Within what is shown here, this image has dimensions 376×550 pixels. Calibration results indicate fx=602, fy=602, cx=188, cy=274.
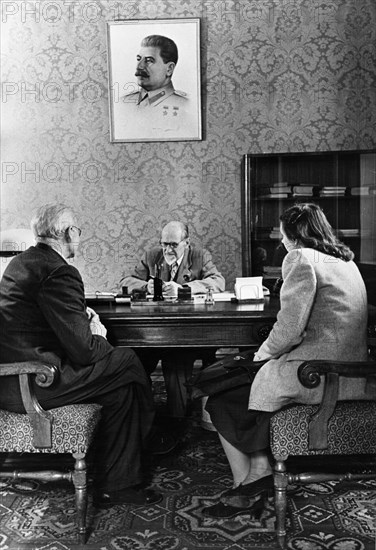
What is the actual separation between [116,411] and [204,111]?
391cm

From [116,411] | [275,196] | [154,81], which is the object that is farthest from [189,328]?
[154,81]

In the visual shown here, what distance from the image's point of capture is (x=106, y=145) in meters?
5.99

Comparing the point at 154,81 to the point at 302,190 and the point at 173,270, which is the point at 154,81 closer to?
the point at 302,190

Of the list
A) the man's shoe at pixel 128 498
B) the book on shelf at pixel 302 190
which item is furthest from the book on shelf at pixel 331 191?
the man's shoe at pixel 128 498

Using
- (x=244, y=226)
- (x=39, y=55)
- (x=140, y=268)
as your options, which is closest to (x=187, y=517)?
(x=140, y=268)

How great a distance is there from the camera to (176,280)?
4.80 meters

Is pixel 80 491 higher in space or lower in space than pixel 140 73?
lower

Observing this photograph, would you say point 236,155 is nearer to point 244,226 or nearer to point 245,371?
point 244,226

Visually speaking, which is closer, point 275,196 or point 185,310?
point 185,310

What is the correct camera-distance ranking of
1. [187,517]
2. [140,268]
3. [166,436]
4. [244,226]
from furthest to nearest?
1. [244,226]
2. [140,268]
3. [166,436]
4. [187,517]

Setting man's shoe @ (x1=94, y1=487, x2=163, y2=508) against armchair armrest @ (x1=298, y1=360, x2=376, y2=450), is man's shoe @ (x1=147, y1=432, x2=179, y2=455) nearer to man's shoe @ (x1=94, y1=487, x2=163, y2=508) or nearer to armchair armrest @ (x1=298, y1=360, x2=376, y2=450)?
man's shoe @ (x1=94, y1=487, x2=163, y2=508)

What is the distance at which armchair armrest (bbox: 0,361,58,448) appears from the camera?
2492 millimetres

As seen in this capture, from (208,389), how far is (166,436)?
116 cm

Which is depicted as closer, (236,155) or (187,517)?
(187,517)
